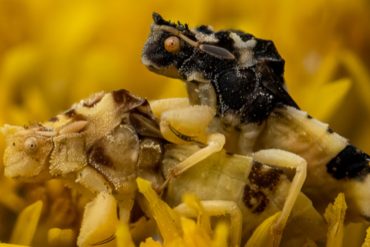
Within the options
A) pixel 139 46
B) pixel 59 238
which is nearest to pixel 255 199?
pixel 59 238

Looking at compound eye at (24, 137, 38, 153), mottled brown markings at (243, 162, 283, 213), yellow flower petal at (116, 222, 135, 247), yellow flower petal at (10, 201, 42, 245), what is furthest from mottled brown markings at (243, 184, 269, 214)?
yellow flower petal at (10, 201, 42, 245)

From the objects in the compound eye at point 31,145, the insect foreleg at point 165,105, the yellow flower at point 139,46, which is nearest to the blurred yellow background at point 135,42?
the yellow flower at point 139,46

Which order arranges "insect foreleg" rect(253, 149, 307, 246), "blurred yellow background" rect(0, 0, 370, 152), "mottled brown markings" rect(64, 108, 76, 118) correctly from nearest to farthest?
1. "insect foreleg" rect(253, 149, 307, 246)
2. "mottled brown markings" rect(64, 108, 76, 118)
3. "blurred yellow background" rect(0, 0, 370, 152)

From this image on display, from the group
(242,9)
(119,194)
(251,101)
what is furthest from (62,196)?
(242,9)

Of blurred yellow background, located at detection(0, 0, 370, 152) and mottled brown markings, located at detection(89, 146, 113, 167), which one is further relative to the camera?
blurred yellow background, located at detection(0, 0, 370, 152)

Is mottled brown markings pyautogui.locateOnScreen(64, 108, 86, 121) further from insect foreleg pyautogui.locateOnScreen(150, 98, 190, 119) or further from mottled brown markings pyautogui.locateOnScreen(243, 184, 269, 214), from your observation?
mottled brown markings pyautogui.locateOnScreen(243, 184, 269, 214)

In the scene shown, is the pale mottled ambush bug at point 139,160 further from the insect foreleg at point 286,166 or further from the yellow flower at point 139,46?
the yellow flower at point 139,46

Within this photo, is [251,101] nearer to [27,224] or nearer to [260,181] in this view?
[260,181]
